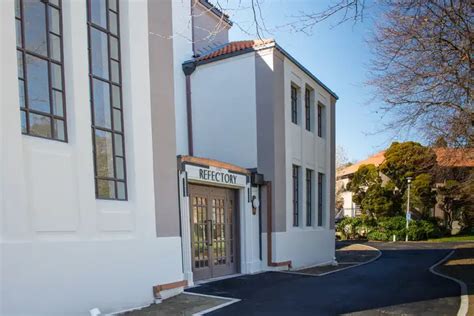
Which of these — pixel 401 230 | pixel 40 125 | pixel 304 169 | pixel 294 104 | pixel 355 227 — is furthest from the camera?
pixel 355 227

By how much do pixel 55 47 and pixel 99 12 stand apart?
1.32 meters

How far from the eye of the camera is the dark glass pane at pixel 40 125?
17.9ft

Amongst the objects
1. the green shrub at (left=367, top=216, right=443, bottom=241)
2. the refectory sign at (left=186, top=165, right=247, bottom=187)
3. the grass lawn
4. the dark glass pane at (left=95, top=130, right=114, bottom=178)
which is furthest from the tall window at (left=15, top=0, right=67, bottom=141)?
the grass lawn

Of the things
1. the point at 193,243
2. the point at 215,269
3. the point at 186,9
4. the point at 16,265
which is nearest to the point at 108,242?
the point at 16,265

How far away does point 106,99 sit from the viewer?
6906 mm

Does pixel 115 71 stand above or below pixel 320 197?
above

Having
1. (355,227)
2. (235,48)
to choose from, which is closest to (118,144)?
(235,48)

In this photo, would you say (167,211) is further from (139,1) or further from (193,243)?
(139,1)

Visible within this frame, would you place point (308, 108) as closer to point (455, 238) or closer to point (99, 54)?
point (99, 54)

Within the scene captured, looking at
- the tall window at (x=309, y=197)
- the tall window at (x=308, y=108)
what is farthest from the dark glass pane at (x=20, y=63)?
the tall window at (x=309, y=197)

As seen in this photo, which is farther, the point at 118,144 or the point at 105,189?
the point at 118,144

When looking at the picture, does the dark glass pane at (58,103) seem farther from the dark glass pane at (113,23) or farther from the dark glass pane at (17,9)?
the dark glass pane at (113,23)

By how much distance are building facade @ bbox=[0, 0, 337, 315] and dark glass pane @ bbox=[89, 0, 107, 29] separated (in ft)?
0.13

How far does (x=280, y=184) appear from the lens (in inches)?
480
